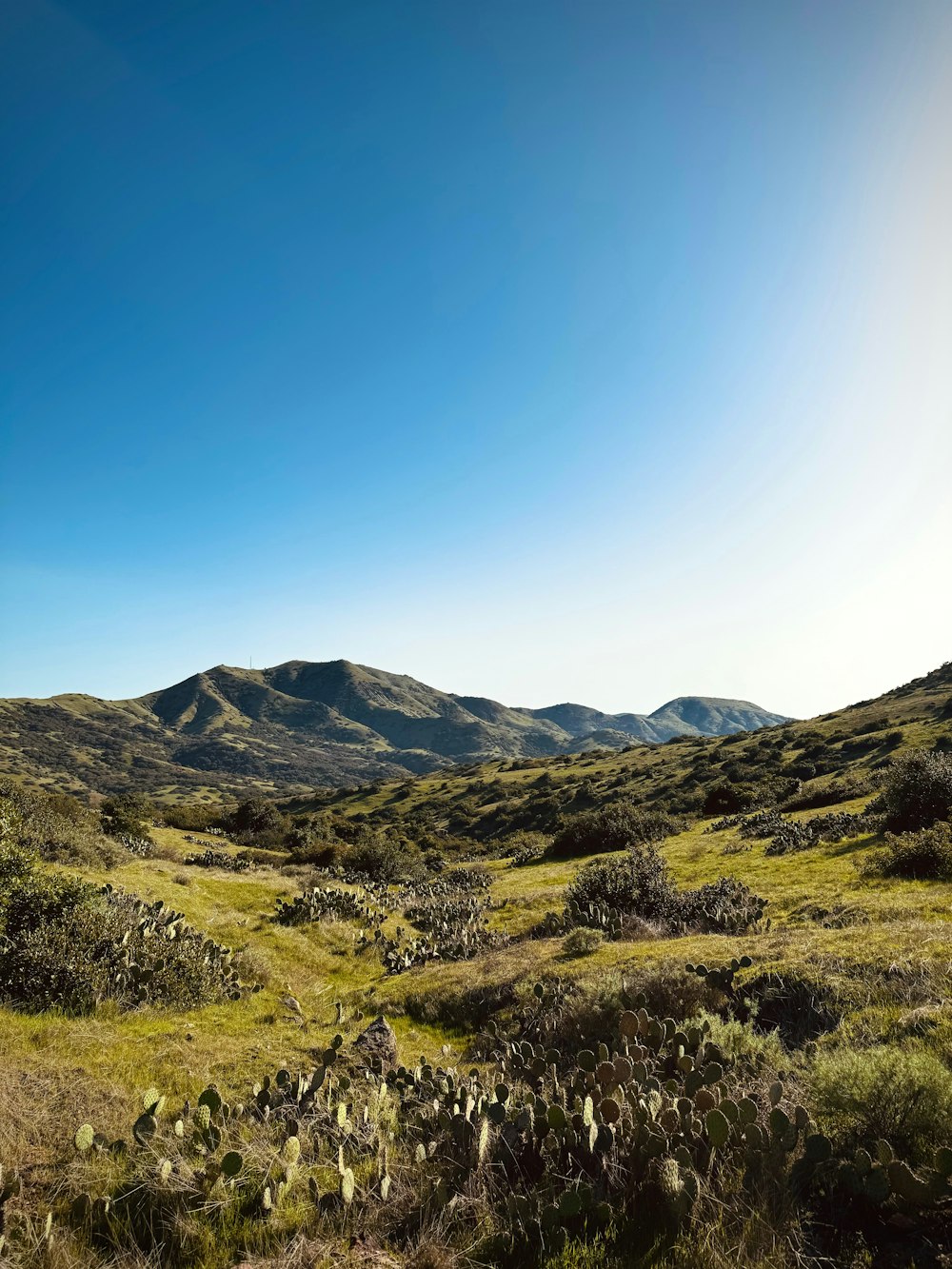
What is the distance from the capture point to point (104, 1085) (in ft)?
23.2

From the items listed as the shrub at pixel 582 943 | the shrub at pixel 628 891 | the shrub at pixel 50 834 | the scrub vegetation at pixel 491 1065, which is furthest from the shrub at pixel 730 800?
the shrub at pixel 50 834

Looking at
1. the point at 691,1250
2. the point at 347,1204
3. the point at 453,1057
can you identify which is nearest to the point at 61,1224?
the point at 347,1204

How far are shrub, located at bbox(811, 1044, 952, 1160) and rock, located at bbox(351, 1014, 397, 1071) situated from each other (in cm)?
586

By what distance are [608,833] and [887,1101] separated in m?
29.9

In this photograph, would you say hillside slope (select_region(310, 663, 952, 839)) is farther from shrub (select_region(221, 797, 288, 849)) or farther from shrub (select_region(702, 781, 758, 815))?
shrub (select_region(221, 797, 288, 849))

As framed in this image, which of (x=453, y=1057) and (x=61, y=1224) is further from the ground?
(x=61, y=1224)

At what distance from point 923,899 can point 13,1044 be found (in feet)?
53.6

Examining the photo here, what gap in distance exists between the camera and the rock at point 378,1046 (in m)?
8.72

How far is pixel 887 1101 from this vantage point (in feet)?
16.6

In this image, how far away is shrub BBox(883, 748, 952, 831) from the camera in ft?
63.5

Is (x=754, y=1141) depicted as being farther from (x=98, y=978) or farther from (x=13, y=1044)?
(x=98, y=978)

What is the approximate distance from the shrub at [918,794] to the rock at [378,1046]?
61.1 feet

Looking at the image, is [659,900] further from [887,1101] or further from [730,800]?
[730,800]

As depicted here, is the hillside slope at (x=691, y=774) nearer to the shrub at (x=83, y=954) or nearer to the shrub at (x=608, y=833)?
the shrub at (x=608, y=833)
